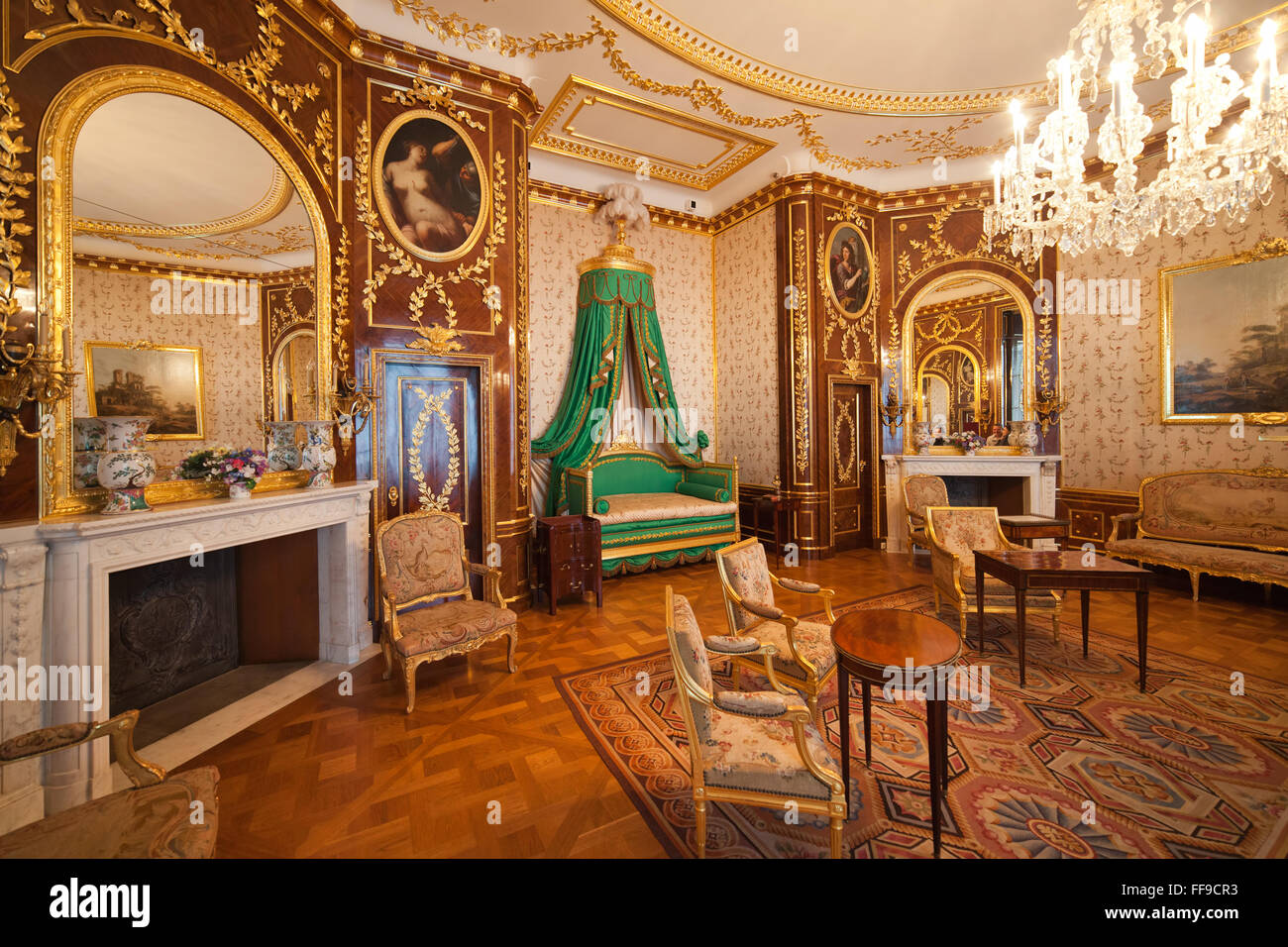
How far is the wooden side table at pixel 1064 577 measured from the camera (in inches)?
122

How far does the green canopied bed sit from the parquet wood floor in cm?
150

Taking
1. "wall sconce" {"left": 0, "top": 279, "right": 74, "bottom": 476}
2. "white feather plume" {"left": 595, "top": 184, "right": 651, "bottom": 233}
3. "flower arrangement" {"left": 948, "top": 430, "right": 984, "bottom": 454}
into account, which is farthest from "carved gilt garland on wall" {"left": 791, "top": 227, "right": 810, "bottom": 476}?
"wall sconce" {"left": 0, "top": 279, "right": 74, "bottom": 476}

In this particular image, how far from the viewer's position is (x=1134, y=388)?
229 inches

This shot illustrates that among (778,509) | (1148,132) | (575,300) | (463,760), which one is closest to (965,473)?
(778,509)

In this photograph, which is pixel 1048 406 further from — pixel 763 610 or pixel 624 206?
pixel 763 610

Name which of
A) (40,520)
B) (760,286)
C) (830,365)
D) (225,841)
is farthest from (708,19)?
(225,841)

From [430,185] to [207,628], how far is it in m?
3.60

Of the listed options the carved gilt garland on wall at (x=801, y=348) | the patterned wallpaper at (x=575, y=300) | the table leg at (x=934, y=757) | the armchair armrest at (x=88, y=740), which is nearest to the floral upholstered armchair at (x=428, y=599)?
the armchair armrest at (x=88, y=740)
